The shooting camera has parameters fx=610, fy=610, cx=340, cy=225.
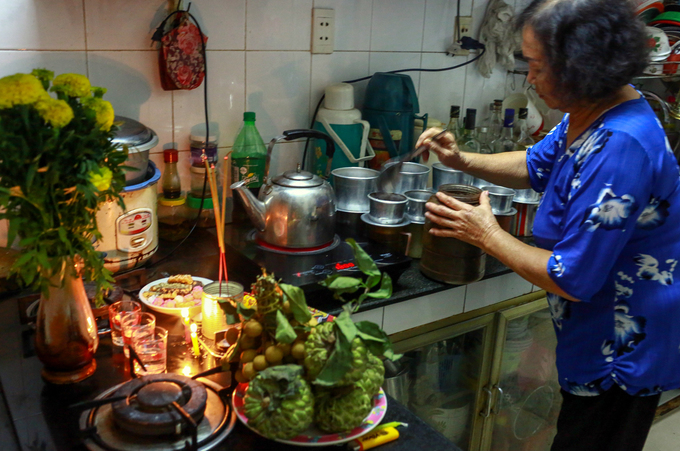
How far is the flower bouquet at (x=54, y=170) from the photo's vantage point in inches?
30.1

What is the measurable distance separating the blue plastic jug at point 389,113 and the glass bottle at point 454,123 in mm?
115

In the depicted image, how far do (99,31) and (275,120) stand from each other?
531mm

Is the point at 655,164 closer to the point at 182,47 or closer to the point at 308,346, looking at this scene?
the point at 308,346

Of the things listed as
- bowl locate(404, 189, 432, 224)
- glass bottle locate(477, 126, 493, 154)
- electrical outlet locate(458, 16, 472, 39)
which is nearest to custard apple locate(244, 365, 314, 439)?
bowl locate(404, 189, 432, 224)

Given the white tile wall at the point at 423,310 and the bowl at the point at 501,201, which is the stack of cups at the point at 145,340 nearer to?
the white tile wall at the point at 423,310

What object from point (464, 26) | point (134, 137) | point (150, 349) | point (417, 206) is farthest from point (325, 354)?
point (464, 26)

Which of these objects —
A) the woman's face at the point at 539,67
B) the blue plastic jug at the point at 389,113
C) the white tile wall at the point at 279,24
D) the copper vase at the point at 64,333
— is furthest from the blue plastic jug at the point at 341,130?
the copper vase at the point at 64,333

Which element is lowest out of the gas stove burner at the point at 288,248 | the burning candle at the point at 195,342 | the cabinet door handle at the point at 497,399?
the cabinet door handle at the point at 497,399

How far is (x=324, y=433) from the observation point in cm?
83

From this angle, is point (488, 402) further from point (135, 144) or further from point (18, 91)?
point (18, 91)

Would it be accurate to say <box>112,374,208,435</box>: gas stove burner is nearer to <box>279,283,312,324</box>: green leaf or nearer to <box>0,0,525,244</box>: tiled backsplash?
<box>279,283,312,324</box>: green leaf

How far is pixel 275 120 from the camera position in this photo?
5.78ft

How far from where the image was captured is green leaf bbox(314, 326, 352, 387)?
30.1 inches

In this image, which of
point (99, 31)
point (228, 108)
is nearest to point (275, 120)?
point (228, 108)
